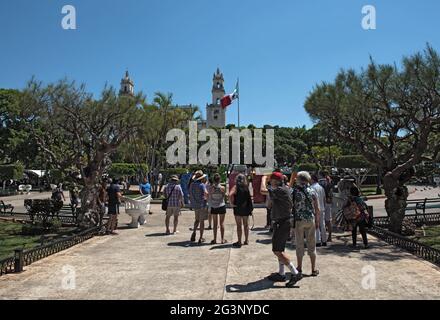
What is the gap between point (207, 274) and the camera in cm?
644

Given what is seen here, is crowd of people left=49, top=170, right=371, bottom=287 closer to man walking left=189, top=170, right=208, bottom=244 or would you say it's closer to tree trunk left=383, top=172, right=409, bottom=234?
man walking left=189, top=170, right=208, bottom=244

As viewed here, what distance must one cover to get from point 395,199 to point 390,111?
2.40 metres

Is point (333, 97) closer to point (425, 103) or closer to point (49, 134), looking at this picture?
point (425, 103)

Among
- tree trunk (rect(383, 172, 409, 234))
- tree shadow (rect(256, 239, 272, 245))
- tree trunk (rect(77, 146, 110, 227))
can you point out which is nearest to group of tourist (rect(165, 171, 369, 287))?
tree shadow (rect(256, 239, 272, 245))

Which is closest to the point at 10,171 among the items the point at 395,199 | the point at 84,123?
the point at 84,123

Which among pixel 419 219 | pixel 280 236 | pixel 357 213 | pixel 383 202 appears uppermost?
pixel 357 213

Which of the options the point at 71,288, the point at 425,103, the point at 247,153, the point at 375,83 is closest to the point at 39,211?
the point at 71,288

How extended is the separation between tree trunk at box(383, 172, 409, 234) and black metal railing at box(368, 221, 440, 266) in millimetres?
841

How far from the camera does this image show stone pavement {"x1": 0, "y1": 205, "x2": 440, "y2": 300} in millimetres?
5430

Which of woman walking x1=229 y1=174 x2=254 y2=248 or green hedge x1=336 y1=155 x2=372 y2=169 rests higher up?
green hedge x1=336 y1=155 x2=372 y2=169

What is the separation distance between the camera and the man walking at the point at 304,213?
609cm

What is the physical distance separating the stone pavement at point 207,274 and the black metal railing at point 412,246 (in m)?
0.20

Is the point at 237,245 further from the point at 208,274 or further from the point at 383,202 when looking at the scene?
the point at 383,202

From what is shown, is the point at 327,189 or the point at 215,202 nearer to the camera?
the point at 215,202
